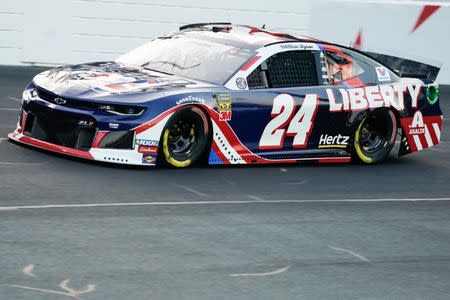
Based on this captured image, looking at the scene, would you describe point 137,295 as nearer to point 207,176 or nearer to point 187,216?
point 187,216

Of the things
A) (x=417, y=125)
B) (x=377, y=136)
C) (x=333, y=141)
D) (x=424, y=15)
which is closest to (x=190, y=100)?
(x=333, y=141)

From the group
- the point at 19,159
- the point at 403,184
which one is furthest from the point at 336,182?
the point at 19,159

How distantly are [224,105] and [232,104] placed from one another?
0.32ft

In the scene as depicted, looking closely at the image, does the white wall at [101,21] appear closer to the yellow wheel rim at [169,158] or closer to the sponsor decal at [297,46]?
the sponsor decal at [297,46]

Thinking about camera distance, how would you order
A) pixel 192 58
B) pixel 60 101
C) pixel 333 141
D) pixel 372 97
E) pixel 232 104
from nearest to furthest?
pixel 60 101, pixel 232 104, pixel 192 58, pixel 333 141, pixel 372 97

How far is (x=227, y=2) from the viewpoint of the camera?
2209cm

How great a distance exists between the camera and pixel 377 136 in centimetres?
1347

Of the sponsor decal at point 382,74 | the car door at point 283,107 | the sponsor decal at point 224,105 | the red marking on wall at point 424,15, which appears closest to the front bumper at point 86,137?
the sponsor decal at point 224,105

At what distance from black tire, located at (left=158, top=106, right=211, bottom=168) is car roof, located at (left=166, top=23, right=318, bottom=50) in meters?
1.25

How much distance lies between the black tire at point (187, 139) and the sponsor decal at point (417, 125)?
114 inches

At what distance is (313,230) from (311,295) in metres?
2.06

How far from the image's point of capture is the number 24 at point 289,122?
12.2 meters

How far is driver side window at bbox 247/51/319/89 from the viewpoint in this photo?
1230cm

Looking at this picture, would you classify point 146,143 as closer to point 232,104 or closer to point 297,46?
point 232,104
